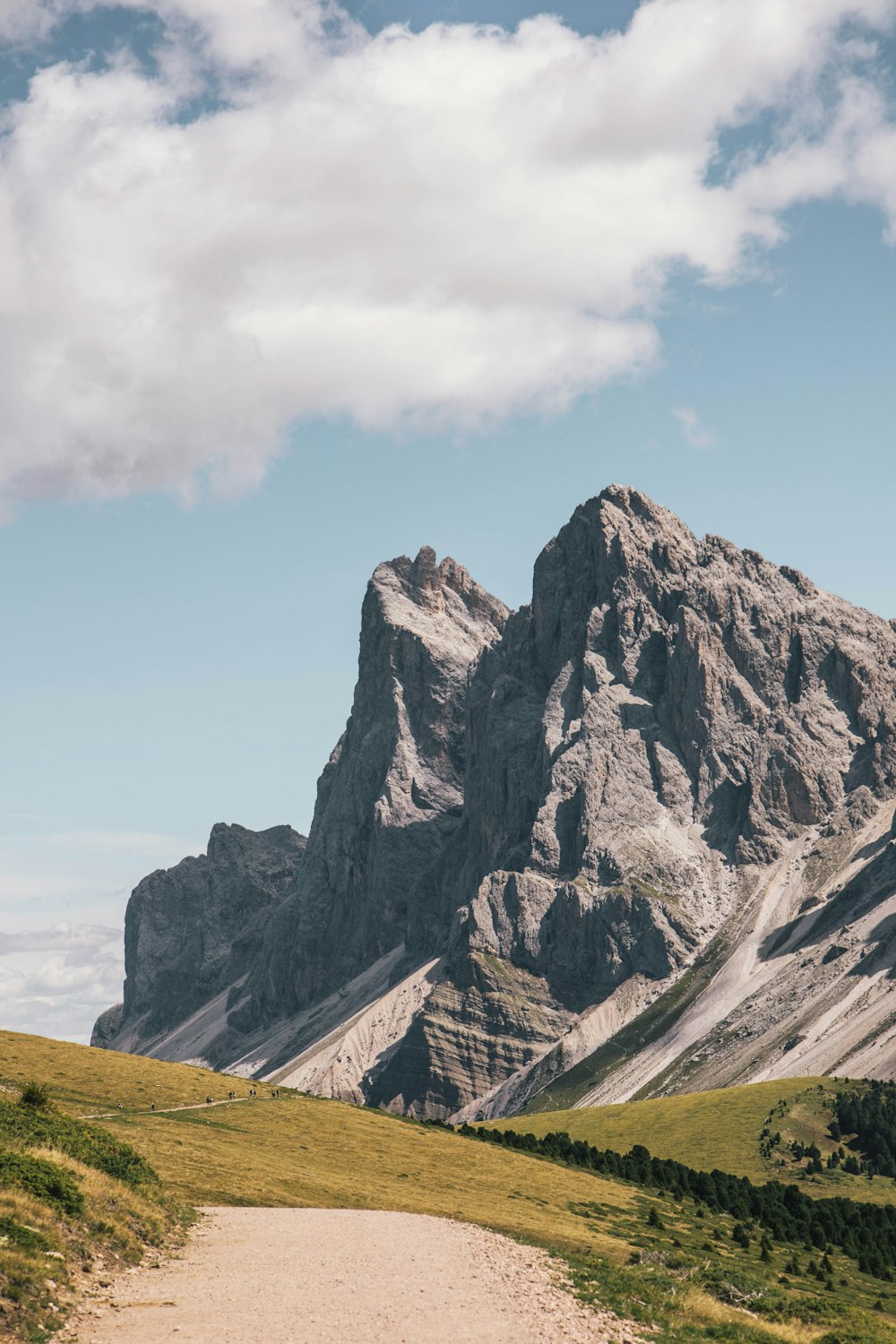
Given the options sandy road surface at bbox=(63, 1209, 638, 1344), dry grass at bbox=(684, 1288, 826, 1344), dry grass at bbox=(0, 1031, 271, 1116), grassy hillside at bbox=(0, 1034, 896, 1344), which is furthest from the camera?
dry grass at bbox=(0, 1031, 271, 1116)

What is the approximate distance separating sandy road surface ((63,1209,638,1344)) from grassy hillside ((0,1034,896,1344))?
2.23 m

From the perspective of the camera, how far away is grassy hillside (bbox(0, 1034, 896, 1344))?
42.4 m

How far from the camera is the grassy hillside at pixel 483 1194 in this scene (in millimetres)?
42406

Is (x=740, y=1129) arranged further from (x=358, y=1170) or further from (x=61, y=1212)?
(x=61, y=1212)

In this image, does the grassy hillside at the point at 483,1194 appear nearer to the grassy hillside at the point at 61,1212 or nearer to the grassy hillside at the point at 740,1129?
the grassy hillside at the point at 61,1212

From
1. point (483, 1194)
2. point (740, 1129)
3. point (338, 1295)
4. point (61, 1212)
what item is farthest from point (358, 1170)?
point (740, 1129)

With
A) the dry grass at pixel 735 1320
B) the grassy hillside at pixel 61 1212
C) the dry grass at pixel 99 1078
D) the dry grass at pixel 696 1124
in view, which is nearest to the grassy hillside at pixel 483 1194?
the dry grass at pixel 735 1320

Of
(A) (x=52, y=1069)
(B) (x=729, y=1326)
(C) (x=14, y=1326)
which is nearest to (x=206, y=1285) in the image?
(C) (x=14, y=1326)

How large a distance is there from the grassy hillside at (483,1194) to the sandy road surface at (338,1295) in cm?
223

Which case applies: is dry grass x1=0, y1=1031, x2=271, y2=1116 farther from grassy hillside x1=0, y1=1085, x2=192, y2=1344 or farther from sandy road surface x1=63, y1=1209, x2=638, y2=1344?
sandy road surface x1=63, y1=1209, x2=638, y2=1344

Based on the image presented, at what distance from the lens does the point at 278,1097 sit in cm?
9612

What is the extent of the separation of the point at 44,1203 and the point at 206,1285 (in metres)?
5.33

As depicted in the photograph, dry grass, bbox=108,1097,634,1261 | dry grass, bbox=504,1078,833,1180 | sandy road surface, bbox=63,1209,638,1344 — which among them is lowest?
dry grass, bbox=504,1078,833,1180

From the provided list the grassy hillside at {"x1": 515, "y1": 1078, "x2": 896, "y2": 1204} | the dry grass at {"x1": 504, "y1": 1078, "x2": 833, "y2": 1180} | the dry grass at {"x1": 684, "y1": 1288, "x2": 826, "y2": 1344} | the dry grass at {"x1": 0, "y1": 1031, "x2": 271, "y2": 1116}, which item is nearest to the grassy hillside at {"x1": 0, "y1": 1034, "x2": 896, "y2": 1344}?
the dry grass at {"x1": 684, "y1": 1288, "x2": 826, "y2": 1344}
